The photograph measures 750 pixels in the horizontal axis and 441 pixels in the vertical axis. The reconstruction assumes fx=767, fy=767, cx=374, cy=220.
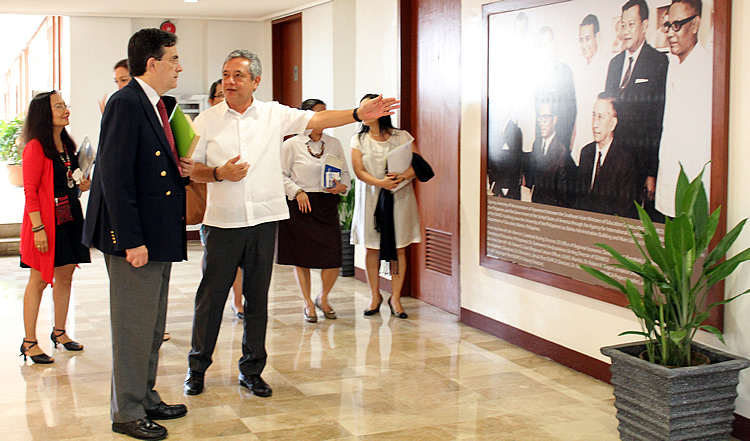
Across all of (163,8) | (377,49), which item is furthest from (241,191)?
(163,8)

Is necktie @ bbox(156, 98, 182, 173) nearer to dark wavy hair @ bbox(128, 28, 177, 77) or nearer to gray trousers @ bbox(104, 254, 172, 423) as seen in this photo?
dark wavy hair @ bbox(128, 28, 177, 77)

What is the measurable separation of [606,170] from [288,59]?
223 inches

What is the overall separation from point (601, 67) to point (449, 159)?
5.78 feet

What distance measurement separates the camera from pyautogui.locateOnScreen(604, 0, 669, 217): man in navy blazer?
138 inches

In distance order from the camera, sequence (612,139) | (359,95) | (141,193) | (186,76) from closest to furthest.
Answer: (141,193) < (612,139) < (359,95) < (186,76)

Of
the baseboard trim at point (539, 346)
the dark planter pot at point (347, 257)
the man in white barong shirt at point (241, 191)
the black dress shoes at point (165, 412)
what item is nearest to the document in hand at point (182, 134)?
the man in white barong shirt at point (241, 191)

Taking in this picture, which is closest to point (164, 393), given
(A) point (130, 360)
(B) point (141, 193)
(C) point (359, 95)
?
(A) point (130, 360)

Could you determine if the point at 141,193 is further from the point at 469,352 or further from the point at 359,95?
the point at 359,95

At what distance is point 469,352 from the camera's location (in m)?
4.55

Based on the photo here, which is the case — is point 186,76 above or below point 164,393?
above

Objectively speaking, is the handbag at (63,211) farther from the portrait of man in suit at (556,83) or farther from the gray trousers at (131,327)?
the portrait of man in suit at (556,83)

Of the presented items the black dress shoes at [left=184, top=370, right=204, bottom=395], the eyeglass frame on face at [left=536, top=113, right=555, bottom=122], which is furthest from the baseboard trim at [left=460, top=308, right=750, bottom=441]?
the black dress shoes at [left=184, top=370, right=204, bottom=395]

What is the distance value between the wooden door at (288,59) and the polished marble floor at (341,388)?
3.83m

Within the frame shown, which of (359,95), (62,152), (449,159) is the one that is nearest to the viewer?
(62,152)
